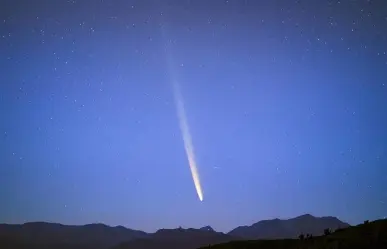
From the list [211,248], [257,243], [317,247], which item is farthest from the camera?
[211,248]

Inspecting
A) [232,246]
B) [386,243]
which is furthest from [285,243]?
[386,243]

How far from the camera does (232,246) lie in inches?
1865

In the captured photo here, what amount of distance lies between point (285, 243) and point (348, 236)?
12273 millimetres

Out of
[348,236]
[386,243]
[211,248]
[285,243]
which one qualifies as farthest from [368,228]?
[211,248]

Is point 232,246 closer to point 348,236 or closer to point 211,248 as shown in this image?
point 211,248

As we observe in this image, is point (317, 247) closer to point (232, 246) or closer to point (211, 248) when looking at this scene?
point (232, 246)

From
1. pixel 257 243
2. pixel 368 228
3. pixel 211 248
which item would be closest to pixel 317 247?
pixel 368 228

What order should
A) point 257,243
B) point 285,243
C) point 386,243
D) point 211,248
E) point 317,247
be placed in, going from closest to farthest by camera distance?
point 386,243, point 317,247, point 285,243, point 257,243, point 211,248

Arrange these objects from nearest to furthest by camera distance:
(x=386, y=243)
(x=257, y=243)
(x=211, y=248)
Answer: (x=386, y=243) → (x=257, y=243) → (x=211, y=248)

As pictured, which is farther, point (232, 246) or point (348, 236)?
point (232, 246)

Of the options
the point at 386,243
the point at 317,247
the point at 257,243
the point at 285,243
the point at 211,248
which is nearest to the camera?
the point at 386,243

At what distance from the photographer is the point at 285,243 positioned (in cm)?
4278

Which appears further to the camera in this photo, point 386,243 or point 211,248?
point 211,248

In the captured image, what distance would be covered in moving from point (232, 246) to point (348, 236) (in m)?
18.3
